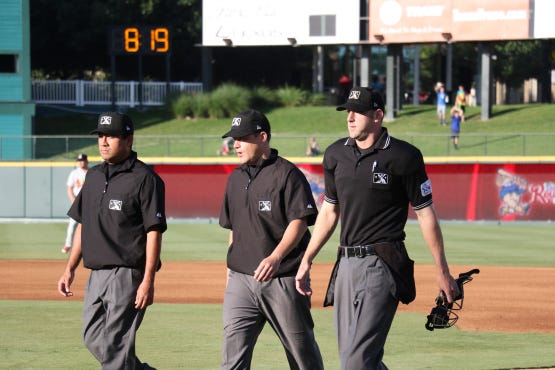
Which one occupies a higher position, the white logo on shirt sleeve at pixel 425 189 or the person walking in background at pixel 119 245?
the white logo on shirt sleeve at pixel 425 189

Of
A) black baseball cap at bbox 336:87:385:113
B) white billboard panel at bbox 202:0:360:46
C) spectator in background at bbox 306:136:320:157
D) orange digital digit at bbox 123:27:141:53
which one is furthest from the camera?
white billboard panel at bbox 202:0:360:46

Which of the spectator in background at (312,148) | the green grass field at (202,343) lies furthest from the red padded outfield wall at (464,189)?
the green grass field at (202,343)

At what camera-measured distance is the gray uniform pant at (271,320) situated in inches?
299

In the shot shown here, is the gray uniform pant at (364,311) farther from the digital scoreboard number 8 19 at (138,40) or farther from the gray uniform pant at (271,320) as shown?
the digital scoreboard number 8 19 at (138,40)

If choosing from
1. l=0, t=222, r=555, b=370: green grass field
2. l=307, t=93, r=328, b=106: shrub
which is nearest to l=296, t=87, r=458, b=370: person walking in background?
l=0, t=222, r=555, b=370: green grass field

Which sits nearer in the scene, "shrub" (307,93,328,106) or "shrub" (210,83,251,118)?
"shrub" (210,83,251,118)

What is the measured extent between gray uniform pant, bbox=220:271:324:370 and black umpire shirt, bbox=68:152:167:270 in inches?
29.2

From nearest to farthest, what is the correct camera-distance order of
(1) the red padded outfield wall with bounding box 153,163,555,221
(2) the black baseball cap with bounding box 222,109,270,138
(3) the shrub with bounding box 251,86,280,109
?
(2) the black baseball cap with bounding box 222,109,270,138
(1) the red padded outfield wall with bounding box 153,163,555,221
(3) the shrub with bounding box 251,86,280,109

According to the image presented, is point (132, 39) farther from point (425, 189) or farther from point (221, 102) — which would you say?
point (425, 189)

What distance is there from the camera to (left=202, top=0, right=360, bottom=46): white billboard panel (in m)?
43.6

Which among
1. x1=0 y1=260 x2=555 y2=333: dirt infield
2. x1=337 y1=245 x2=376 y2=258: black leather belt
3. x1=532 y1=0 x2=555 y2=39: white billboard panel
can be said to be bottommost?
x1=0 y1=260 x2=555 y2=333: dirt infield

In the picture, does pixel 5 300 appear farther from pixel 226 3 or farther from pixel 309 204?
pixel 226 3

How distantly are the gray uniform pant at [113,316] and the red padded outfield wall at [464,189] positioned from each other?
22736 millimetres

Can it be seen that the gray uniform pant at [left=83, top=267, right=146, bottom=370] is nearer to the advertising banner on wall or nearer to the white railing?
the advertising banner on wall
